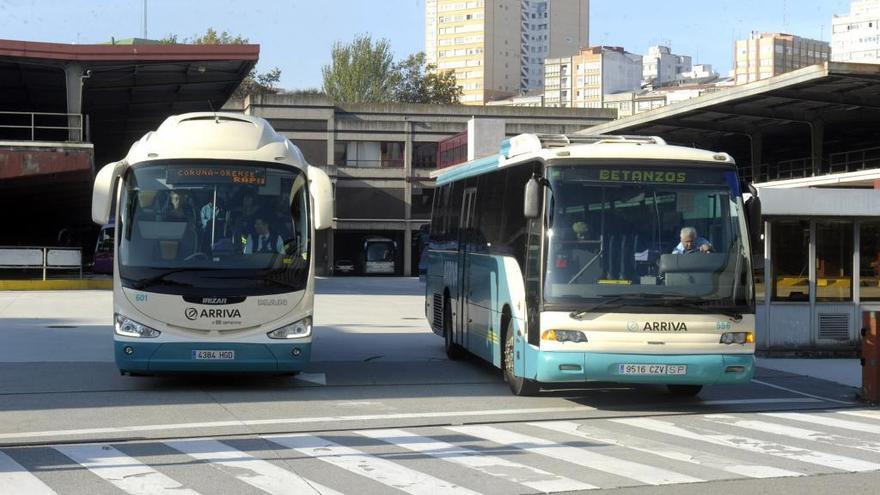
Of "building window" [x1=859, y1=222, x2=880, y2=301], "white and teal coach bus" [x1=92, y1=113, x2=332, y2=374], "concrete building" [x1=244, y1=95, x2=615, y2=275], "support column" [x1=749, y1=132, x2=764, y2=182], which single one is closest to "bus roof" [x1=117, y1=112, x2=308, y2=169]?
"white and teal coach bus" [x1=92, y1=113, x2=332, y2=374]

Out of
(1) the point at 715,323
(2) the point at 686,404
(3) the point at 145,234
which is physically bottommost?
(2) the point at 686,404

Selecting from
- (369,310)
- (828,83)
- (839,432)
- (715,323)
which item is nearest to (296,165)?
(715,323)

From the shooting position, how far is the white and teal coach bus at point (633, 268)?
12.6 m

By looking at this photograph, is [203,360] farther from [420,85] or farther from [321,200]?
[420,85]

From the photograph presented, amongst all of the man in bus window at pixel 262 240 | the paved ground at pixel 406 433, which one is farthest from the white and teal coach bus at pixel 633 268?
the man in bus window at pixel 262 240

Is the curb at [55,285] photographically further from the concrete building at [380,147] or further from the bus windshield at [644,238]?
the concrete building at [380,147]

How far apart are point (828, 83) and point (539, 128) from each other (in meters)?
39.1

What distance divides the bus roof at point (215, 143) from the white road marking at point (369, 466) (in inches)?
179

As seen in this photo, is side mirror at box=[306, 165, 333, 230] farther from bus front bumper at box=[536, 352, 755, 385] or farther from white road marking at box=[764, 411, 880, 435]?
white road marking at box=[764, 411, 880, 435]

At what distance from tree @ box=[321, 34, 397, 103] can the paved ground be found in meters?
89.3

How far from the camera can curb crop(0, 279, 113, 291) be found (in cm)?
3553

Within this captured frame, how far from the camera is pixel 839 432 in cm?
1188

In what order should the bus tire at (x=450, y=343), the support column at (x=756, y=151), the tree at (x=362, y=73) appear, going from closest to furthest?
the bus tire at (x=450, y=343) < the support column at (x=756, y=151) < the tree at (x=362, y=73)

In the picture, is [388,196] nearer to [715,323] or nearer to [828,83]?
[828,83]
